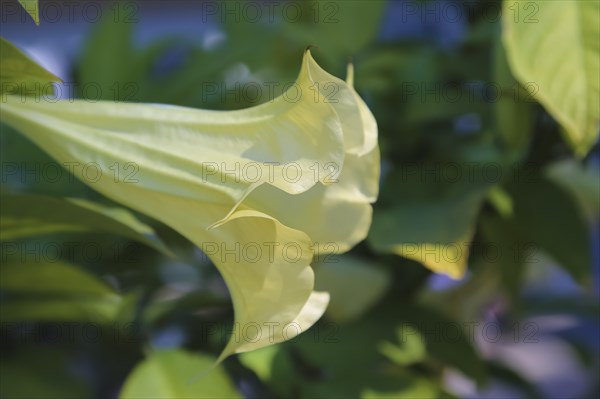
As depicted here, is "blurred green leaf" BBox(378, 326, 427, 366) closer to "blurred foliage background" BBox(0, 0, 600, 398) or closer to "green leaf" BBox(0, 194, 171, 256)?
"blurred foliage background" BBox(0, 0, 600, 398)

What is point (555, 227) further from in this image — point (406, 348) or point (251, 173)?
point (251, 173)

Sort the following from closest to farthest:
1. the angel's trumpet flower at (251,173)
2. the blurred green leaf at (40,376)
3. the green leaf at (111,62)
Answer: the angel's trumpet flower at (251,173) < the blurred green leaf at (40,376) < the green leaf at (111,62)

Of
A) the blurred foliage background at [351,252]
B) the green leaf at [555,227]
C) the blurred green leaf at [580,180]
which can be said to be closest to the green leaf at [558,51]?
the blurred foliage background at [351,252]

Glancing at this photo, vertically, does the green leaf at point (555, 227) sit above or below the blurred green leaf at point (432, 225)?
below

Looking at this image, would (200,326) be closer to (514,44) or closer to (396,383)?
(396,383)

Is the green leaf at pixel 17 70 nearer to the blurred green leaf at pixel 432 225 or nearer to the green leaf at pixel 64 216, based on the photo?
the green leaf at pixel 64 216

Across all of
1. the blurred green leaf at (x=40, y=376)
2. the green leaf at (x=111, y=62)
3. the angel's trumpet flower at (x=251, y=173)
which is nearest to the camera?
the angel's trumpet flower at (x=251, y=173)

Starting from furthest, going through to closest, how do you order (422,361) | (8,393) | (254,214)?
1. (422,361)
2. (8,393)
3. (254,214)

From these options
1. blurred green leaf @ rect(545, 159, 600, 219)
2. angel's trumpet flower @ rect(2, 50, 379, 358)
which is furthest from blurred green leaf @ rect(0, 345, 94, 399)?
blurred green leaf @ rect(545, 159, 600, 219)

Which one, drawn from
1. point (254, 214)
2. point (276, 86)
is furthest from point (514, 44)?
point (276, 86)
